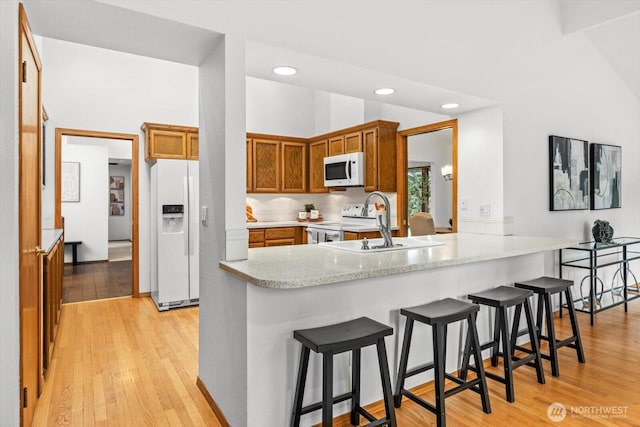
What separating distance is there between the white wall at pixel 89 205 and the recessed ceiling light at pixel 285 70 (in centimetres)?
651

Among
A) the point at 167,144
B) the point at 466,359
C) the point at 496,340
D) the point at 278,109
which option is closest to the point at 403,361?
the point at 466,359

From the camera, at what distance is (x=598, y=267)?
3846 mm

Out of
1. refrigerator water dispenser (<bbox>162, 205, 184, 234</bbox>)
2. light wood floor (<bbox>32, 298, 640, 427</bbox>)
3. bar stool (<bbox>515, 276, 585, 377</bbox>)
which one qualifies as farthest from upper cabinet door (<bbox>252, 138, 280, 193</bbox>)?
bar stool (<bbox>515, 276, 585, 377</bbox>)

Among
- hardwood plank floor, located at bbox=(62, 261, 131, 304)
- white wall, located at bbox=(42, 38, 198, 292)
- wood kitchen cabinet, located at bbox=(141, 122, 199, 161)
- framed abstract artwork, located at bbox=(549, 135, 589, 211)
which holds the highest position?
white wall, located at bbox=(42, 38, 198, 292)

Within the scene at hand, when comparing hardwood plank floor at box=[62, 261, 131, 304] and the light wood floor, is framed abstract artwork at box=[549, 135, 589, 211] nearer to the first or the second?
the light wood floor

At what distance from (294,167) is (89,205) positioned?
4.39 meters

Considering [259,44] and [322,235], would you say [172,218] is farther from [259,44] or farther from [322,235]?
[259,44]

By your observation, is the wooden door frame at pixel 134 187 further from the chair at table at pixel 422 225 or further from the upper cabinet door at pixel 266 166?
the chair at table at pixel 422 225

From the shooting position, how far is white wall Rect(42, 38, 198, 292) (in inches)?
181

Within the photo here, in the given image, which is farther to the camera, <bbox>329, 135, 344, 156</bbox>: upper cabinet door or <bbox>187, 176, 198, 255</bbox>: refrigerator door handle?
<bbox>329, 135, 344, 156</bbox>: upper cabinet door

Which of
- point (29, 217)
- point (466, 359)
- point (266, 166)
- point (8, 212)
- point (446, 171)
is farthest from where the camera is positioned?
point (446, 171)

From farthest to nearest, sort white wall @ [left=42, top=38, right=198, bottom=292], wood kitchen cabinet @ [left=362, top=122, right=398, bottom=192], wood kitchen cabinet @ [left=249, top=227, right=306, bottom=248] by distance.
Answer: wood kitchen cabinet @ [left=249, top=227, right=306, bottom=248]
wood kitchen cabinet @ [left=362, top=122, right=398, bottom=192]
white wall @ [left=42, top=38, right=198, bottom=292]

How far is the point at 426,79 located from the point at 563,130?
215 centimetres

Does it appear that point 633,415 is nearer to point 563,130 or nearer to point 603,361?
point 603,361
